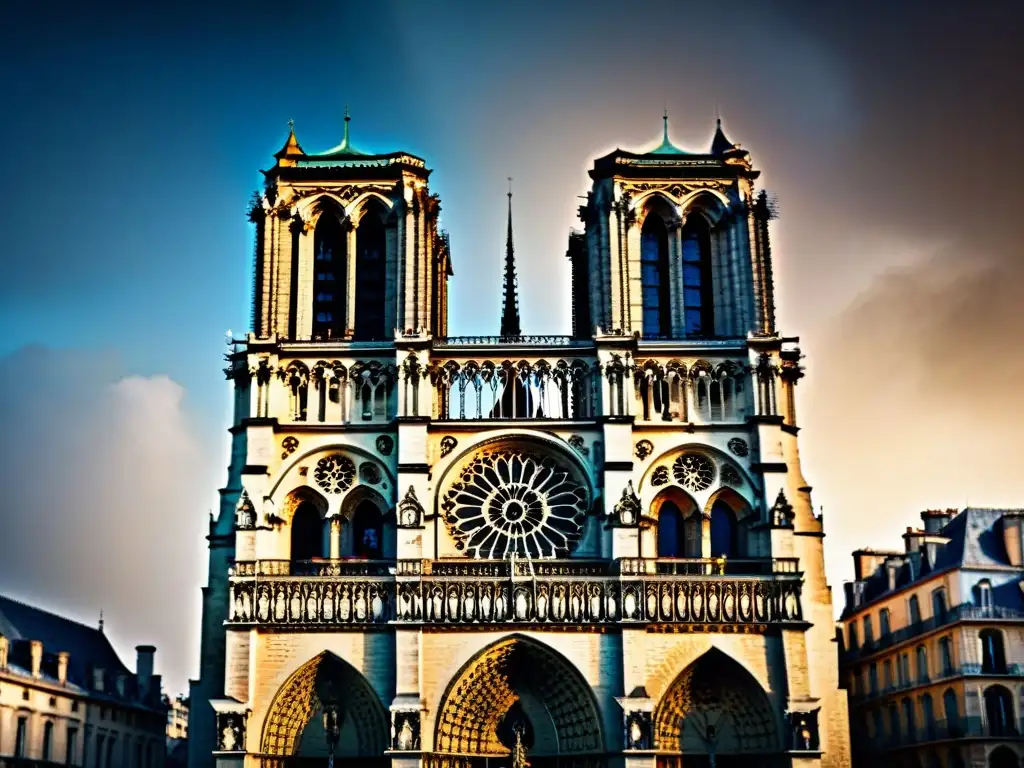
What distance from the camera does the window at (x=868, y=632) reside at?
47.9m

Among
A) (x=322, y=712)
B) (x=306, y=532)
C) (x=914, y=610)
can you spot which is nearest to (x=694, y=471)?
(x=914, y=610)

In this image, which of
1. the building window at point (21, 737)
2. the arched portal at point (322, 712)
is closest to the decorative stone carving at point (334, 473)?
the arched portal at point (322, 712)

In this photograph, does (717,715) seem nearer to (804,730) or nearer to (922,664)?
(804,730)

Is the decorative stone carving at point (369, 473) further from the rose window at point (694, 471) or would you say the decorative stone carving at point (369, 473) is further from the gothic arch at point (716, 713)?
the gothic arch at point (716, 713)

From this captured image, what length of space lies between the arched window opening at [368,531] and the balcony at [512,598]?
216 centimetres

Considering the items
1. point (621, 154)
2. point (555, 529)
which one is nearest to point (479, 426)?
point (555, 529)

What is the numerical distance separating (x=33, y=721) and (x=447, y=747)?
12.8 meters

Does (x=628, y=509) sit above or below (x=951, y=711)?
above

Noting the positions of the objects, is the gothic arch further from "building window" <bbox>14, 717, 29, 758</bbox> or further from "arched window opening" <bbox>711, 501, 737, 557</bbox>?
"building window" <bbox>14, 717, 29, 758</bbox>

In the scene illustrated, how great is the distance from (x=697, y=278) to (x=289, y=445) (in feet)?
42.6

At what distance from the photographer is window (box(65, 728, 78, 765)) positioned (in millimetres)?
44469

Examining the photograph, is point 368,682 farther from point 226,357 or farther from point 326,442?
point 226,357

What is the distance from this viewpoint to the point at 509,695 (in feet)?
130

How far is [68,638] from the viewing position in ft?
159
